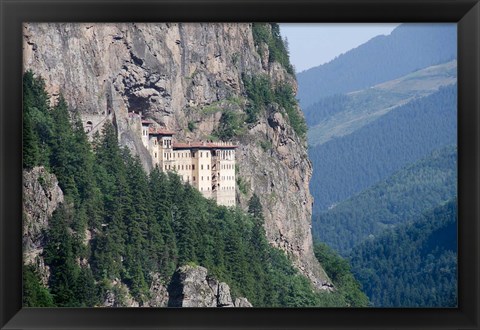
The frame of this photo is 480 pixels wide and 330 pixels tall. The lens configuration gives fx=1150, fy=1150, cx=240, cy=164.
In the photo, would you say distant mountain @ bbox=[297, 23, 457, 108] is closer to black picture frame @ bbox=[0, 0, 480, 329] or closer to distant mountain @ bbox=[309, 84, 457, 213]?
distant mountain @ bbox=[309, 84, 457, 213]

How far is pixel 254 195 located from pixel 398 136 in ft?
42.1

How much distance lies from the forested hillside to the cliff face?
0.40 m

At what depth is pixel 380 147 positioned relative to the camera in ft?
109

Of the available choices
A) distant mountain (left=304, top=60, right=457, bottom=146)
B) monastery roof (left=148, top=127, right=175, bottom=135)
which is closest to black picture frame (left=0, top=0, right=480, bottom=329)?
monastery roof (left=148, top=127, right=175, bottom=135)

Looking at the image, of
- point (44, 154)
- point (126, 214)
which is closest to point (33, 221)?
point (44, 154)

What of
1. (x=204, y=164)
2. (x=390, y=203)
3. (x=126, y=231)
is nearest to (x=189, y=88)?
(x=204, y=164)

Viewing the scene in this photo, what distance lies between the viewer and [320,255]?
979 inches

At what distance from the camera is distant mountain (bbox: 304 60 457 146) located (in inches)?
1356

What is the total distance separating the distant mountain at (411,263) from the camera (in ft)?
88.2

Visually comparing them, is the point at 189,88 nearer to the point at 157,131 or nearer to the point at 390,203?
the point at 157,131

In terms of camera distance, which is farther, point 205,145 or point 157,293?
point 205,145

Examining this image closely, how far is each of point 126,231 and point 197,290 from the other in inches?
60.1
